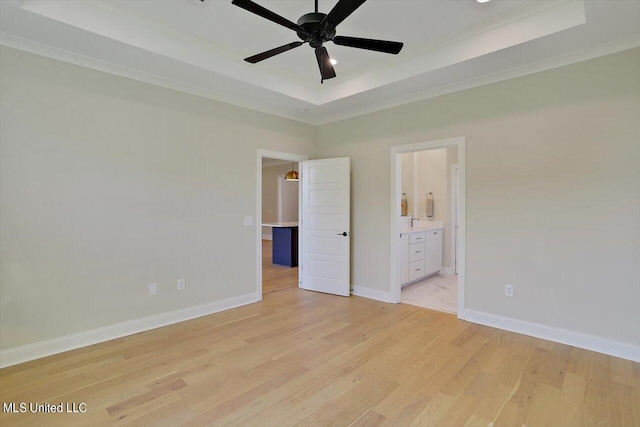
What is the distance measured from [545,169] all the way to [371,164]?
213cm

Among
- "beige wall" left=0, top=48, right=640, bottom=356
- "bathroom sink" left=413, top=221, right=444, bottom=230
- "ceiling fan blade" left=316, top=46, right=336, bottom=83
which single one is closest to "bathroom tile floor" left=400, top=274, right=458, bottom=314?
"beige wall" left=0, top=48, right=640, bottom=356

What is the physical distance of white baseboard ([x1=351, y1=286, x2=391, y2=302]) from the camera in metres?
4.47

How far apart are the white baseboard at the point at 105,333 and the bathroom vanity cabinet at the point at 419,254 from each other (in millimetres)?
2553

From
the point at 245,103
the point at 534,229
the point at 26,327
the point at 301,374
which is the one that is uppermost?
the point at 245,103

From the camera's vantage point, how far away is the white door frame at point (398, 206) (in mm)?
3734

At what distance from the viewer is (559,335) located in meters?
3.11

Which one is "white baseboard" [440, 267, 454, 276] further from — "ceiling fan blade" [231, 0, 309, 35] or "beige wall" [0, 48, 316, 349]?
"ceiling fan blade" [231, 0, 309, 35]

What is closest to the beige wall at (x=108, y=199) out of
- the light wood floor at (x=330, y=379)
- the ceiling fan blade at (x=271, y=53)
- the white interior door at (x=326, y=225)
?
the light wood floor at (x=330, y=379)

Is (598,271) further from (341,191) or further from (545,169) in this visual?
(341,191)

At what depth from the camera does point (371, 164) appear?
15.2ft

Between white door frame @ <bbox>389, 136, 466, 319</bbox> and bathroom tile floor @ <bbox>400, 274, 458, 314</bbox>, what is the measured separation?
0.30 meters

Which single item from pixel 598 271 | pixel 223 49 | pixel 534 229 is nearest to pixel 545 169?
pixel 534 229

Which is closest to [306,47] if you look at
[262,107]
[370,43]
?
[370,43]

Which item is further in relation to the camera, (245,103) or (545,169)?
(245,103)
